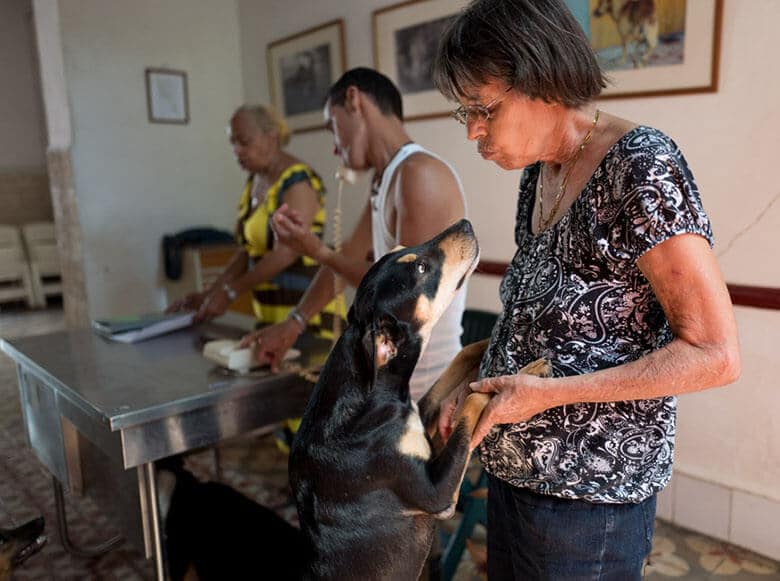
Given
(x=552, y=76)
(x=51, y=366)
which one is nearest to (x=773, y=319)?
(x=552, y=76)

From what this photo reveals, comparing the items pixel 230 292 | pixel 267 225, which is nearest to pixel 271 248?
pixel 267 225

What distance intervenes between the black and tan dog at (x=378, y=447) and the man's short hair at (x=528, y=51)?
333mm

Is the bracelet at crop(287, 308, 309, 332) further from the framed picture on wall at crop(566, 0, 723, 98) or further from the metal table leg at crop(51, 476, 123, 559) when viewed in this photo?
the framed picture on wall at crop(566, 0, 723, 98)

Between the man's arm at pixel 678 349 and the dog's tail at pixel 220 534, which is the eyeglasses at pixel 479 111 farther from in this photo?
the dog's tail at pixel 220 534

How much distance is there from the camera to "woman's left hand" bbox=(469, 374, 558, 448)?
0.93 metres

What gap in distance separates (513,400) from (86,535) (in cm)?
250

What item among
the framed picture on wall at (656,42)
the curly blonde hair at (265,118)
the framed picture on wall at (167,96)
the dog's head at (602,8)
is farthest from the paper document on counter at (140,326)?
the framed picture on wall at (167,96)

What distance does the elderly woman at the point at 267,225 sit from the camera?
2555mm

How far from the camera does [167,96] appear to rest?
447 cm

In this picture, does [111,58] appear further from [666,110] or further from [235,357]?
[666,110]

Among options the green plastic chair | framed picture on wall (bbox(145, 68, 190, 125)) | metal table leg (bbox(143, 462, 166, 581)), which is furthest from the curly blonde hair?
framed picture on wall (bbox(145, 68, 190, 125))

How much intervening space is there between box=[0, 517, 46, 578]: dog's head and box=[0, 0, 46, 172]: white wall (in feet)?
2.98

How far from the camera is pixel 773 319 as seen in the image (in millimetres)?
2281

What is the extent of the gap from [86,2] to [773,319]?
4365mm
